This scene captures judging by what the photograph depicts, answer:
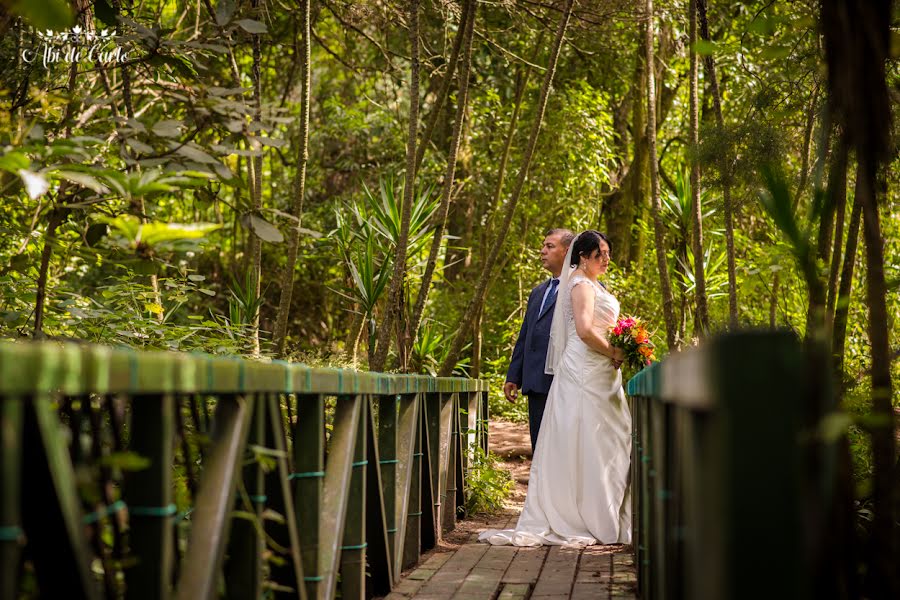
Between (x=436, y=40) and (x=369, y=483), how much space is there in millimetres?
9565

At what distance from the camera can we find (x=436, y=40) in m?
12.4

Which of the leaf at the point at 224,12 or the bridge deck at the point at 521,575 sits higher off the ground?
the leaf at the point at 224,12

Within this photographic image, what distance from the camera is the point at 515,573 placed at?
4.59m

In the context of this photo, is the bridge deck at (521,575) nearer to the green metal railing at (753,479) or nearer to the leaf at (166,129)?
the leaf at (166,129)

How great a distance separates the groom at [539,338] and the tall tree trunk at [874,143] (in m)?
4.44

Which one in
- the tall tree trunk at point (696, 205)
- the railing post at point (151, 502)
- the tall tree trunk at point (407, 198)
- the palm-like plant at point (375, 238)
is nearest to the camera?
the railing post at point (151, 502)

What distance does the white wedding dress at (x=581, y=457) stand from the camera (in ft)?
19.2

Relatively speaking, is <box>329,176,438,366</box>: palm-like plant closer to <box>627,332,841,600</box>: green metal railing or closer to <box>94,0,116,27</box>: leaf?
<box>94,0,116,27</box>: leaf

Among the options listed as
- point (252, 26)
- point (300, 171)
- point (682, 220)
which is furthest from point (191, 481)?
point (682, 220)

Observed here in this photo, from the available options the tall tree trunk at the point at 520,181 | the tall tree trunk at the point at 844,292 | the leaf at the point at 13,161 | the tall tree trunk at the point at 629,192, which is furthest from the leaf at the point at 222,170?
the tall tree trunk at the point at 629,192

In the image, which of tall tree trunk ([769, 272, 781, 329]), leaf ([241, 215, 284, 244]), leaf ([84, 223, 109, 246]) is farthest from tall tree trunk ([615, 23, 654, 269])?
leaf ([241, 215, 284, 244])

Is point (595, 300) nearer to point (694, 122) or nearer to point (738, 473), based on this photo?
point (694, 122)

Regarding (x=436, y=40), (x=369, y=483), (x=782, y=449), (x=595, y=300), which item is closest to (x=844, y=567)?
(x=782, y=449)

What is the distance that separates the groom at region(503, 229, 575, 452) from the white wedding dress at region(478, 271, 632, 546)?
41 cm
